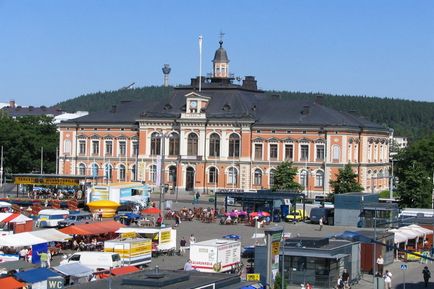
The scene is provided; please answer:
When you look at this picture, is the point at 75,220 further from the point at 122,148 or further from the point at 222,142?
the point at 122,148

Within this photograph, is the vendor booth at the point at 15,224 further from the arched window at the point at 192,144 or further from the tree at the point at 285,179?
the arched window at the point at 192,144

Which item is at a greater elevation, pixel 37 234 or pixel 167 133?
pixel 167 133

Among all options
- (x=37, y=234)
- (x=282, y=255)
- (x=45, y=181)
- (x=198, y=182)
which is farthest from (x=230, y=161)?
(x=282, y=255)

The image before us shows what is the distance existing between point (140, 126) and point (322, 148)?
16.9 meters

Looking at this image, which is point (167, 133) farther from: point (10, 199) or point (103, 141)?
point (10, 199)

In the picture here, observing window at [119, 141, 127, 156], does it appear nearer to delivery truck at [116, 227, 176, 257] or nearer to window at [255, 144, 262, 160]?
window at [255, 144, 262, 160]

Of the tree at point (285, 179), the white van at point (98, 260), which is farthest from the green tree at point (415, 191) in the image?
the white van at point (98, 260)

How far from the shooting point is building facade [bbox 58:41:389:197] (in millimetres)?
81062

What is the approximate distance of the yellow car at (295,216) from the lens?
60644 millimetres

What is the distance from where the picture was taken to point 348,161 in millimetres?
80688

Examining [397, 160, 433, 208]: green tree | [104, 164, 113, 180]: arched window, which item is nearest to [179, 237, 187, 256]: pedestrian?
[397, 160, 433, 208]: green tree

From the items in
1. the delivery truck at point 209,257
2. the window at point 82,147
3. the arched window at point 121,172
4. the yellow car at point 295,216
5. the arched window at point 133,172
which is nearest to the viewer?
the delivery truck at point 209,257

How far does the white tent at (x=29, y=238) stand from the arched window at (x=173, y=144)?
45.1 m

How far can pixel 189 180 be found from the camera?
85750 mm
